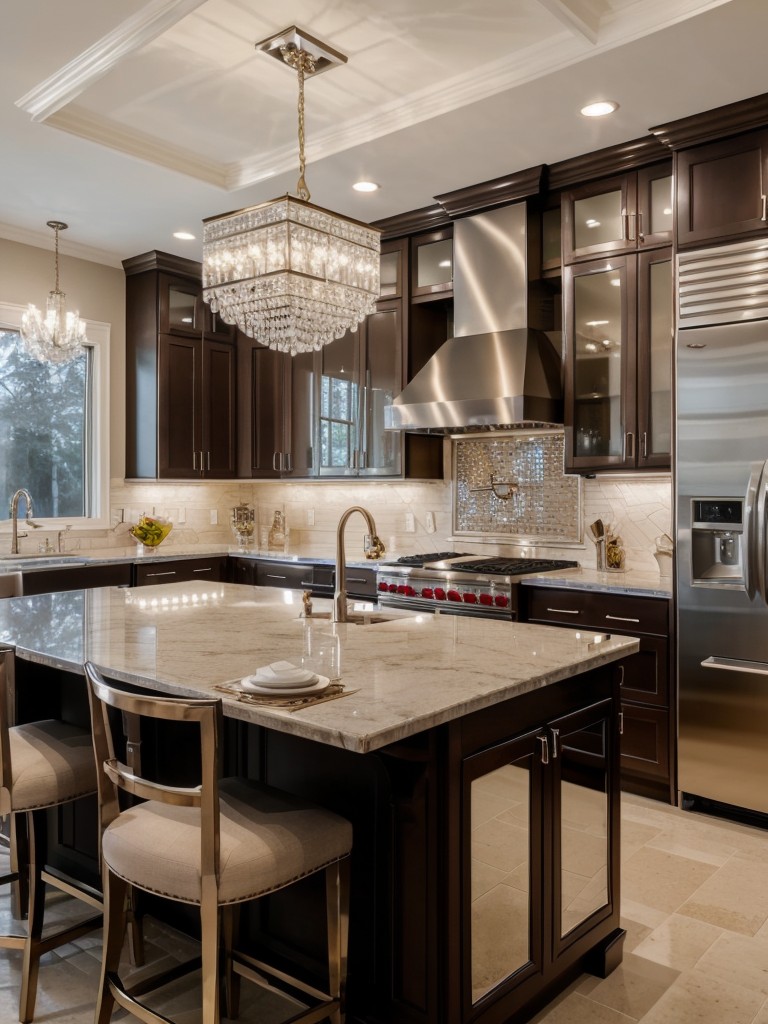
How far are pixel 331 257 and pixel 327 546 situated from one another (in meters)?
3.06

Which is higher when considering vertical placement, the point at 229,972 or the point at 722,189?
the point at 722,189

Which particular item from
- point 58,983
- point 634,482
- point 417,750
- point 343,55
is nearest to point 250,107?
point 343,55

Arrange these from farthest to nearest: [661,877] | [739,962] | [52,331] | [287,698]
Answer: [52,331] < [661,877] < [739,962] < [287,698]

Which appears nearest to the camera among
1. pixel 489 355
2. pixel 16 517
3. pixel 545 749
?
pixel 545 749

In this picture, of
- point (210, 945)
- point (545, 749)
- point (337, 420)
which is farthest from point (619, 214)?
point (210, 945)

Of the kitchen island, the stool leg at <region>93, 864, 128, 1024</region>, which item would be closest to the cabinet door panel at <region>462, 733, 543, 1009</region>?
the kitchen island

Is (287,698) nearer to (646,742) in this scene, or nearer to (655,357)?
(646,742)

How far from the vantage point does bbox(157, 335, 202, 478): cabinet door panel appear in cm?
553

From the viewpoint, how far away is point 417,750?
173cm

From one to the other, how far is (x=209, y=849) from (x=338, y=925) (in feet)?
1.38

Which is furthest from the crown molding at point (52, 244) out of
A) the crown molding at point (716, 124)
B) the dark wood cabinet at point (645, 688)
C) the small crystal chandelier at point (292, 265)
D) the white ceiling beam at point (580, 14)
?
the dark wood cabinet at point (645, 688)

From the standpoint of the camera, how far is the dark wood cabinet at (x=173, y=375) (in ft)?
18.1

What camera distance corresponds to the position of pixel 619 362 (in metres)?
3.98

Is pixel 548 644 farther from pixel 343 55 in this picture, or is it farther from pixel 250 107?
pixel 250 107
